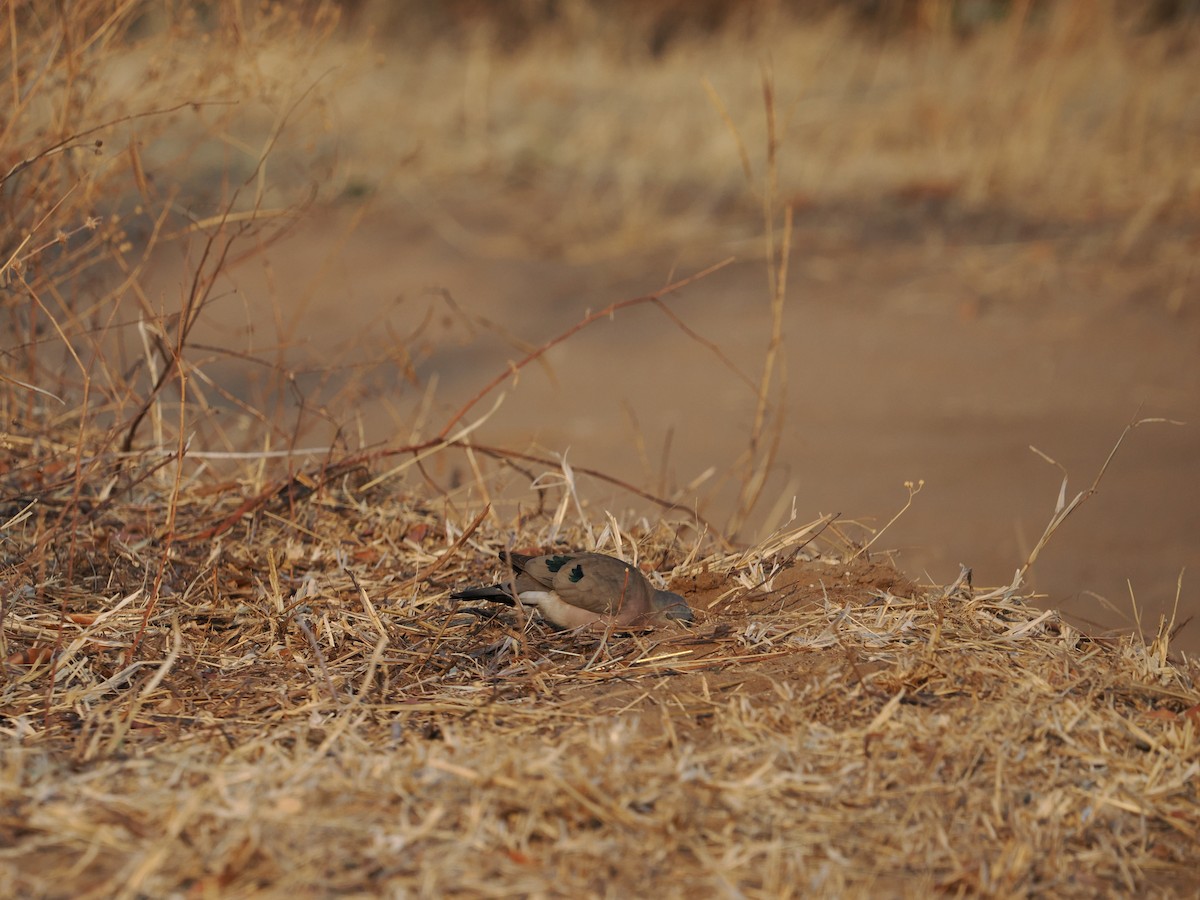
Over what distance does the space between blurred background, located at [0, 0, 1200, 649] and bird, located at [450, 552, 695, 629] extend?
51 centimetres

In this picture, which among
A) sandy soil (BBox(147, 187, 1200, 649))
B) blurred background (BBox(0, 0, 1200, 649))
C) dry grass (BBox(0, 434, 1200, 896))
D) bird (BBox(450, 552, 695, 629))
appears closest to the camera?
dry grass (BBox(0, 434, 1200, 896))

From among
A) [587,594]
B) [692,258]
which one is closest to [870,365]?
[692,258]

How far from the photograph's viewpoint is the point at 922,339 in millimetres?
6629

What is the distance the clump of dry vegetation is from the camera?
59.7 inches

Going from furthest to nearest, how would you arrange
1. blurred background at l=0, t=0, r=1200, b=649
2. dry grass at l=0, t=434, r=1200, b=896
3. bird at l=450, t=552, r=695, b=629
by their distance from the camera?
blurred background at l=0, t=0, r=1200, b=649 < bird at l=450, t=552, r=695, b=629 < dry grass at l=0, t=434, r=1200, b=896

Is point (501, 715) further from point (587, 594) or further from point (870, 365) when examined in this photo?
point (870, 365)

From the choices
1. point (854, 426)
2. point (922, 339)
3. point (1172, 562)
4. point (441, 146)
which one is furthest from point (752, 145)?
point (1172, 562)

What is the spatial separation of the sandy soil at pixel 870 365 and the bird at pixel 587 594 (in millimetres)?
1001

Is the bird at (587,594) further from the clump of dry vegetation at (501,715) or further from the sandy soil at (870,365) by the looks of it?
the sandy soil at (870,365)

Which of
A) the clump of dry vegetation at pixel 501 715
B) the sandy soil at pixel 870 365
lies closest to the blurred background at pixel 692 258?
the sandy soil at pixel 870 365

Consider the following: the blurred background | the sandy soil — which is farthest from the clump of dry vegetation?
the sandy soil

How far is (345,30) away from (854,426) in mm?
8332

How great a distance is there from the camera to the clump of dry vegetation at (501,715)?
152 centimetres

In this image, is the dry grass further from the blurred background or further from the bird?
the blurred background
